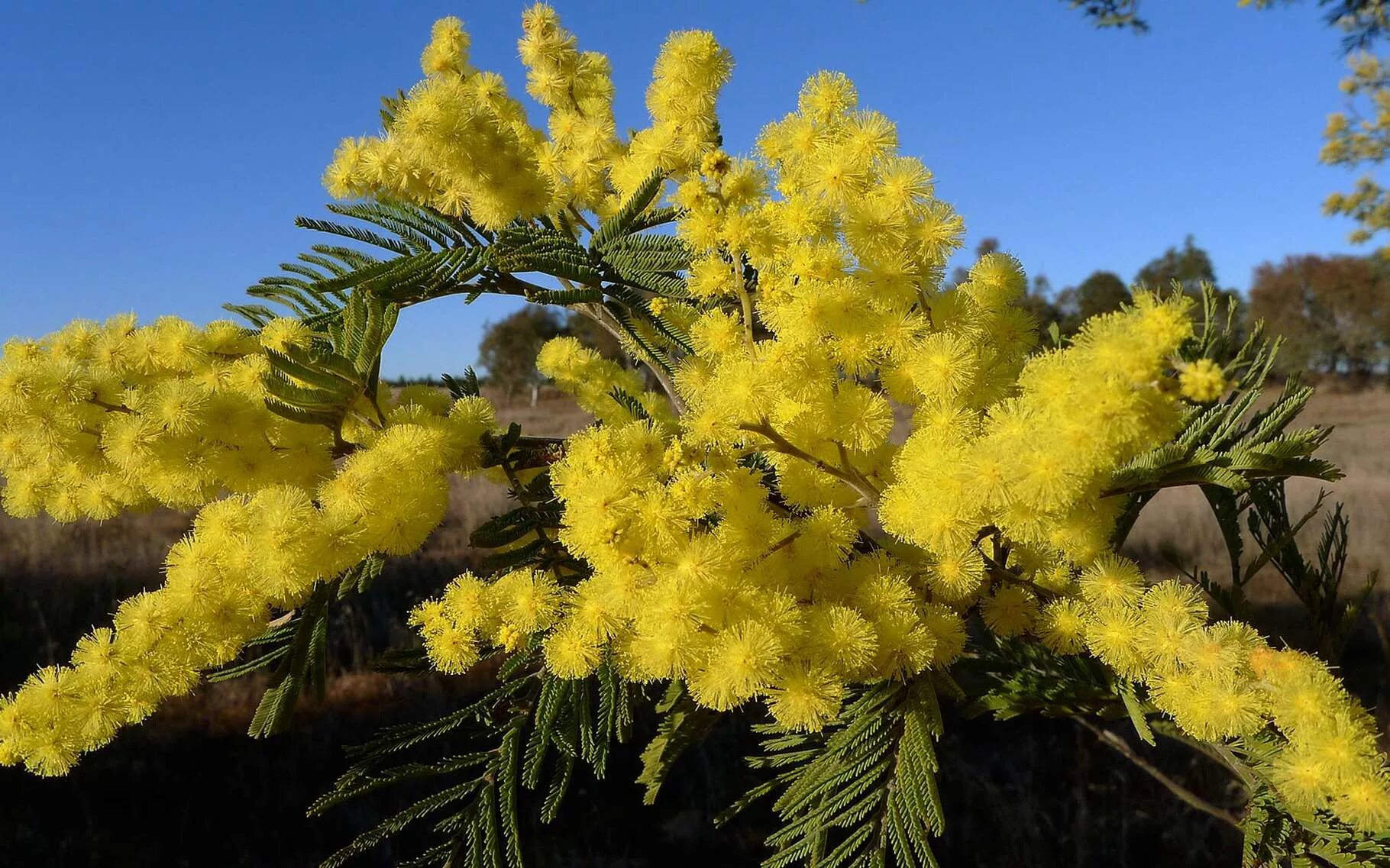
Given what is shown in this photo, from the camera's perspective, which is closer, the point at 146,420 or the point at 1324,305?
the point at 146,420

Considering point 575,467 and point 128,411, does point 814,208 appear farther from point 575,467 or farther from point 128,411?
point 128,411

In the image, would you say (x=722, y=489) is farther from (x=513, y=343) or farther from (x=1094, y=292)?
(x=1094, y=292)

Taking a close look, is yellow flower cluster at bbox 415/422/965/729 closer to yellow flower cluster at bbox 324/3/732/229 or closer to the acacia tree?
the acacia tree

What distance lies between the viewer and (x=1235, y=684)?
52 centimetres

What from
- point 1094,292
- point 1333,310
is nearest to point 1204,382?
point 1094,292

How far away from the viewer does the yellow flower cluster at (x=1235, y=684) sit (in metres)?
0.49

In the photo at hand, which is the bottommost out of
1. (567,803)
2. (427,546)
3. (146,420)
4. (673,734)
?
(567,803)

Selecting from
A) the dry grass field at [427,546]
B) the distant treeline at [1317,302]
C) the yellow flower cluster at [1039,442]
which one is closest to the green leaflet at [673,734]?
the yellow flower cluster at [1039,442]

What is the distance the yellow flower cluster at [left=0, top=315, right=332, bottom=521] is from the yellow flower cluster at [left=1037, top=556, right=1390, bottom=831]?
69cm

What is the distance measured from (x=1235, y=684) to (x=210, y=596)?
0.79 m

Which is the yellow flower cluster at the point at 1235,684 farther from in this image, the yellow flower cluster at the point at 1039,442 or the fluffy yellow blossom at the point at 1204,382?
the fluffy yellow blossom at the point at 1204,382

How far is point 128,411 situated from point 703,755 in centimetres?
260

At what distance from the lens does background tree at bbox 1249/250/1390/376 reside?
685 inches

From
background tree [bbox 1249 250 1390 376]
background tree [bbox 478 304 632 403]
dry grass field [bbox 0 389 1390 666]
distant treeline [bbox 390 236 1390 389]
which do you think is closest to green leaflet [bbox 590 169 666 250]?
dry grass field [bbox 0 389 1390 666]
